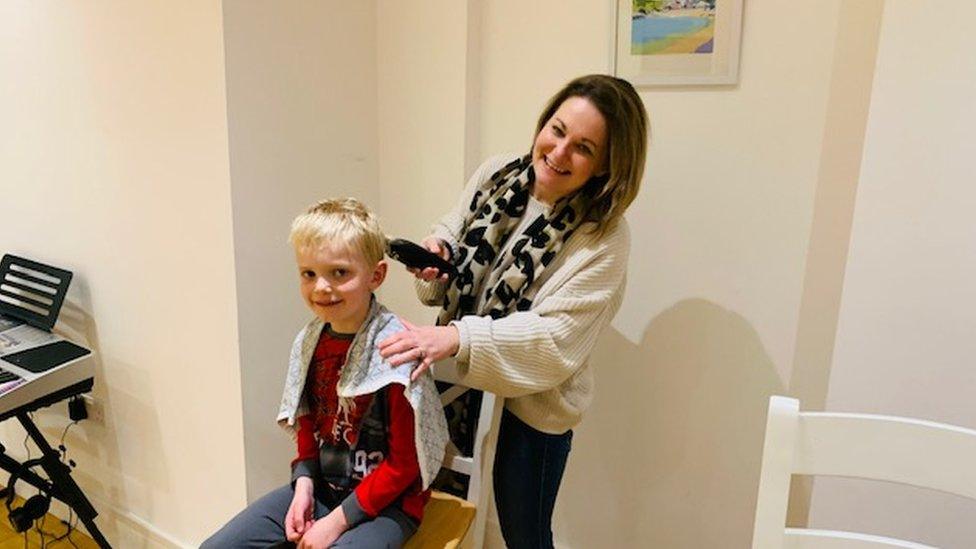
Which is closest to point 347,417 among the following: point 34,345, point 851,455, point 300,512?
point 300,512

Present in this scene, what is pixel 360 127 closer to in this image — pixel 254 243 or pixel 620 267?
pixel 254 243

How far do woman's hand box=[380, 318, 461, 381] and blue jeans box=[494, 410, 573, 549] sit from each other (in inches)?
11.6

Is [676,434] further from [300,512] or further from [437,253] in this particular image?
[300,512]

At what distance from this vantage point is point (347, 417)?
3.96ft

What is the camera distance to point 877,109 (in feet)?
3.87

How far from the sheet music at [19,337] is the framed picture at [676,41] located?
1722 mm

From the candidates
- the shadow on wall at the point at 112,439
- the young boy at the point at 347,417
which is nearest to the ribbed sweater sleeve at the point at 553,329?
the young boy at the point at 347,417

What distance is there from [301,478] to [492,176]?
0.74 m

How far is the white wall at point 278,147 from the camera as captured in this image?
4.99 feet

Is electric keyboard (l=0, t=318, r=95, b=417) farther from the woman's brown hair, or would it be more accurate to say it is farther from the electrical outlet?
the woman's brown hair

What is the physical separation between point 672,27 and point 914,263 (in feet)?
2.37

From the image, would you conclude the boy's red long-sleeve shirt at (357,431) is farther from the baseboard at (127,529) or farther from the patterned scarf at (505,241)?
the baseboard at (127,529)

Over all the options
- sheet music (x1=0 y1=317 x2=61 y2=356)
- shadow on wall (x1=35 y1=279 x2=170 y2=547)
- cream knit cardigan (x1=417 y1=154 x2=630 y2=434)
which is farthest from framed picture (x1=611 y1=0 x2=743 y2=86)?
sheet music (x1=0 y1=317 x2=61 y2=356)

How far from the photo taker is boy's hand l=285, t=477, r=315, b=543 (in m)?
1.18
